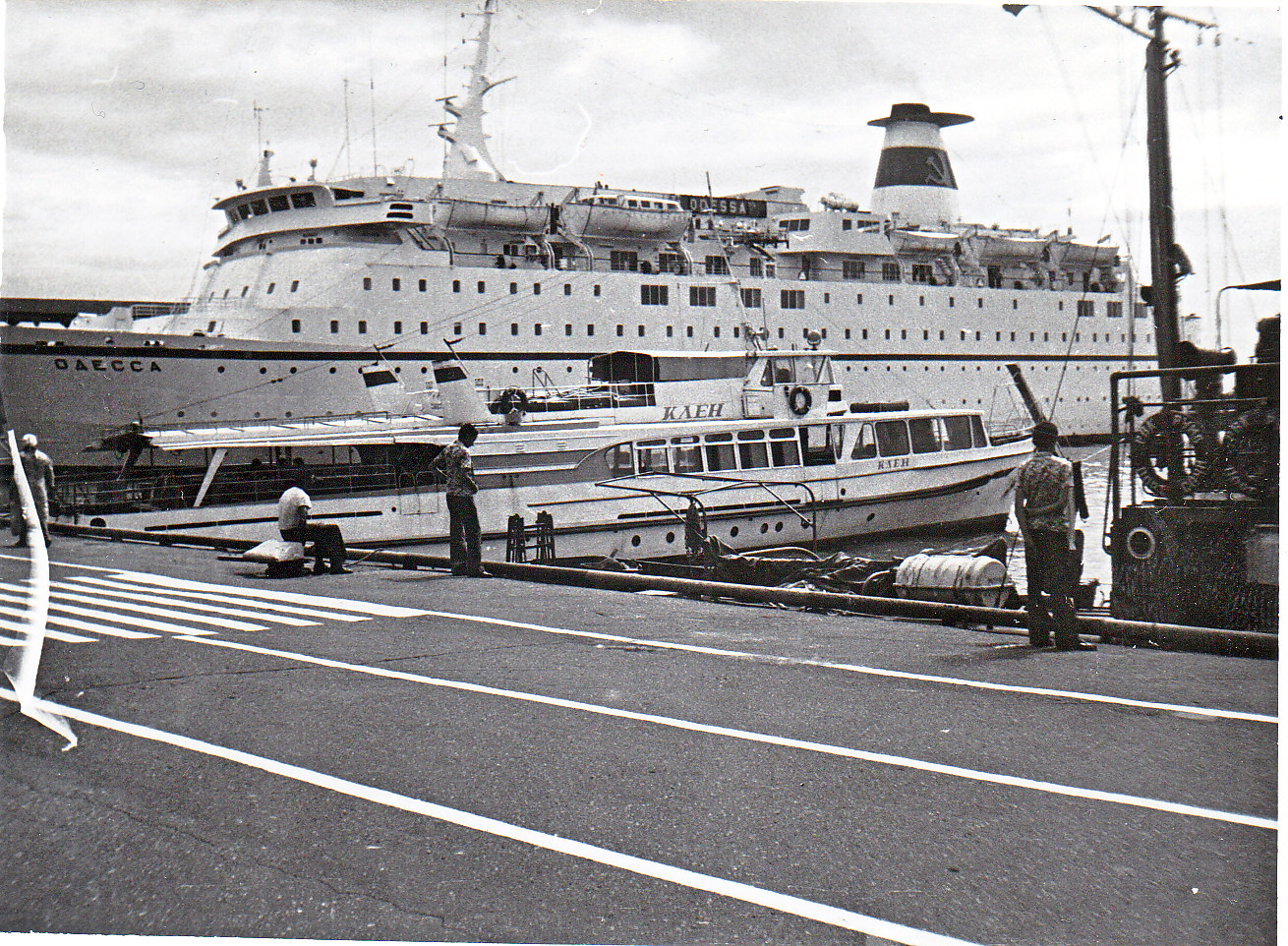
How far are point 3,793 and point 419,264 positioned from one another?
26079mm

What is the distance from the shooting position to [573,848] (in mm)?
3705

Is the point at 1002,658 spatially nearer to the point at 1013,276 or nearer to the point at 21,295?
the point at 21,295

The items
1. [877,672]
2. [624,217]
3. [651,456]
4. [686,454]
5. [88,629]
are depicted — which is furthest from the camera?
[624,217]

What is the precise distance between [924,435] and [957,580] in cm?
1373

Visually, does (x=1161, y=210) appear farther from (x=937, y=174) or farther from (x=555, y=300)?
(x=937, y=174)

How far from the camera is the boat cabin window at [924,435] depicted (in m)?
22.3

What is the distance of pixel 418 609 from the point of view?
28.7ft

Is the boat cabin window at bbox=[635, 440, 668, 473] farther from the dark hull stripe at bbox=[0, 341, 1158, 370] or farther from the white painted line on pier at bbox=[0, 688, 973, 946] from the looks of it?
the white painted line on pier at bbox=[0, 688, 973, 946]

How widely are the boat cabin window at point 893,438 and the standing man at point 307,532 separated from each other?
13311 millimetres

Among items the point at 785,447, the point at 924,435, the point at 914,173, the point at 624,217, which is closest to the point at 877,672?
the point at 785,447

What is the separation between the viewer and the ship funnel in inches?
1763

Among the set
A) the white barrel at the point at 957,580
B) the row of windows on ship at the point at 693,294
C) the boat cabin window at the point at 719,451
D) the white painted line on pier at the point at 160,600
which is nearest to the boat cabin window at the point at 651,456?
the boat cabin window at the point at 719,451

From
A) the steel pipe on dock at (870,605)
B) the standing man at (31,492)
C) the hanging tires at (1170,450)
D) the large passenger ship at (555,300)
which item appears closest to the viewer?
the standing man at (31,492)

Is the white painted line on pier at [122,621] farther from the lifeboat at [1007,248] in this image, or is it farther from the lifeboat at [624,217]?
the lifeboat at [1007,248]
